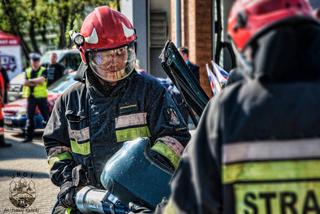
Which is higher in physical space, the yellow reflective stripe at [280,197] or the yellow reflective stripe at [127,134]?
the yellow reflective stripe at [280,197]

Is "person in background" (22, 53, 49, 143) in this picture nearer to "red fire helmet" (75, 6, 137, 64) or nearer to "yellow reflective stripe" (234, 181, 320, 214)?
"red fire helmet" (75, 6, 137, 64)

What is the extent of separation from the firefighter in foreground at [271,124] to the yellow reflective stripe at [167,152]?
1.05m

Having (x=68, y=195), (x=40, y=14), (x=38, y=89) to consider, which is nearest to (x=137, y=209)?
(x=68, y=195)

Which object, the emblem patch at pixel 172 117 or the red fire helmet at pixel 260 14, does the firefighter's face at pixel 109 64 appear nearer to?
the emblem patch at pixel 172 117

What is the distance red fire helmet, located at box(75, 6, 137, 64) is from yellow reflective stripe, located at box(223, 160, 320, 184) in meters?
1.53

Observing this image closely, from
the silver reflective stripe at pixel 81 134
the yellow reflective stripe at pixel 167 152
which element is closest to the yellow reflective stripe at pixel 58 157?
the silver reflective stripe at pixel 81 134

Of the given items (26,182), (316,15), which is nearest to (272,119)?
(316,15)

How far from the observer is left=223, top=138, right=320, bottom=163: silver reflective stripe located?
A: 1.60 m

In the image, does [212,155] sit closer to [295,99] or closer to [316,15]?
[295,99]

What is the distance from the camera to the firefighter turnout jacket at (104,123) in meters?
2.92

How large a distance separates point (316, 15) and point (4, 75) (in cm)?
1070

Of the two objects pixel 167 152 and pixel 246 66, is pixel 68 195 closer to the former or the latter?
pixel 167 152

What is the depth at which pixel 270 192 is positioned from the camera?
5.28ft

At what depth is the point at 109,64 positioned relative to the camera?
3.01 metres
